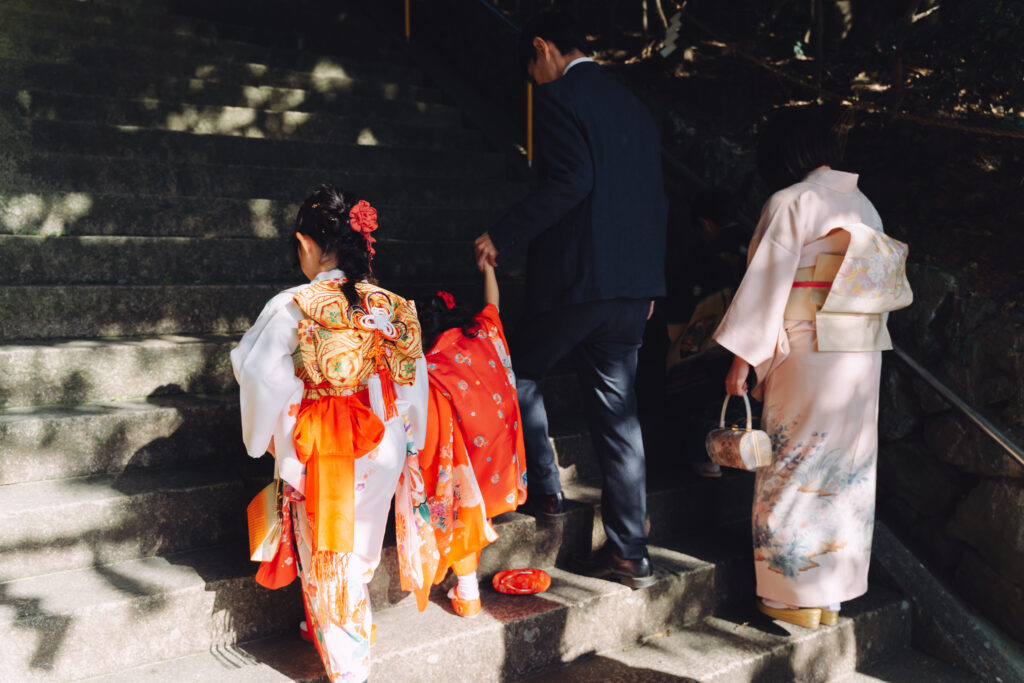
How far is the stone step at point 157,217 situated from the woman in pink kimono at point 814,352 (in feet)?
7.06

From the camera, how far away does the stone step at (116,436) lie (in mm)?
2588

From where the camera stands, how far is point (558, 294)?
2783mm

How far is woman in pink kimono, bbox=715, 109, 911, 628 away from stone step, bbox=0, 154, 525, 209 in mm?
2195

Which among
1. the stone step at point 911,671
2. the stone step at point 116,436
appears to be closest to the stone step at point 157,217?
the stone step at point 116,436

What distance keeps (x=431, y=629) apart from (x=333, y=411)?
873 mm

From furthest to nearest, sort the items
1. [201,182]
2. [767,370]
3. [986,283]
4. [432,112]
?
[432,112], [201,182], [986,283], [767,370]

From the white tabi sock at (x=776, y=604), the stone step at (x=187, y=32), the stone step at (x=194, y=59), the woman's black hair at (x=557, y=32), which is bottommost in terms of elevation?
the white tabi sock at (x=776, y=604)

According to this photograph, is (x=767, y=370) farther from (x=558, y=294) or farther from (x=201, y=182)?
(x=201, y=182)

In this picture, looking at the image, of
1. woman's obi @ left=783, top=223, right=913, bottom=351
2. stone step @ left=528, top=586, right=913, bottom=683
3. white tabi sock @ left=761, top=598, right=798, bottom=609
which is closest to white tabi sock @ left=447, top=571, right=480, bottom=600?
stone step @ left=528, top=586, right=913, bottom=683

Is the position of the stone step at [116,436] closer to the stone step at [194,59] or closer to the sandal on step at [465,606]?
the sandal on step at [465,606]

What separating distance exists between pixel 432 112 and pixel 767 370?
342 cm

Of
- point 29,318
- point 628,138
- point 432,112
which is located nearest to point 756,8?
point 432,112

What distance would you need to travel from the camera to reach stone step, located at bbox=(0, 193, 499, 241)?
3404 millimetres

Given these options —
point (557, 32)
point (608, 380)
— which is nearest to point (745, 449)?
point (608, 380)
